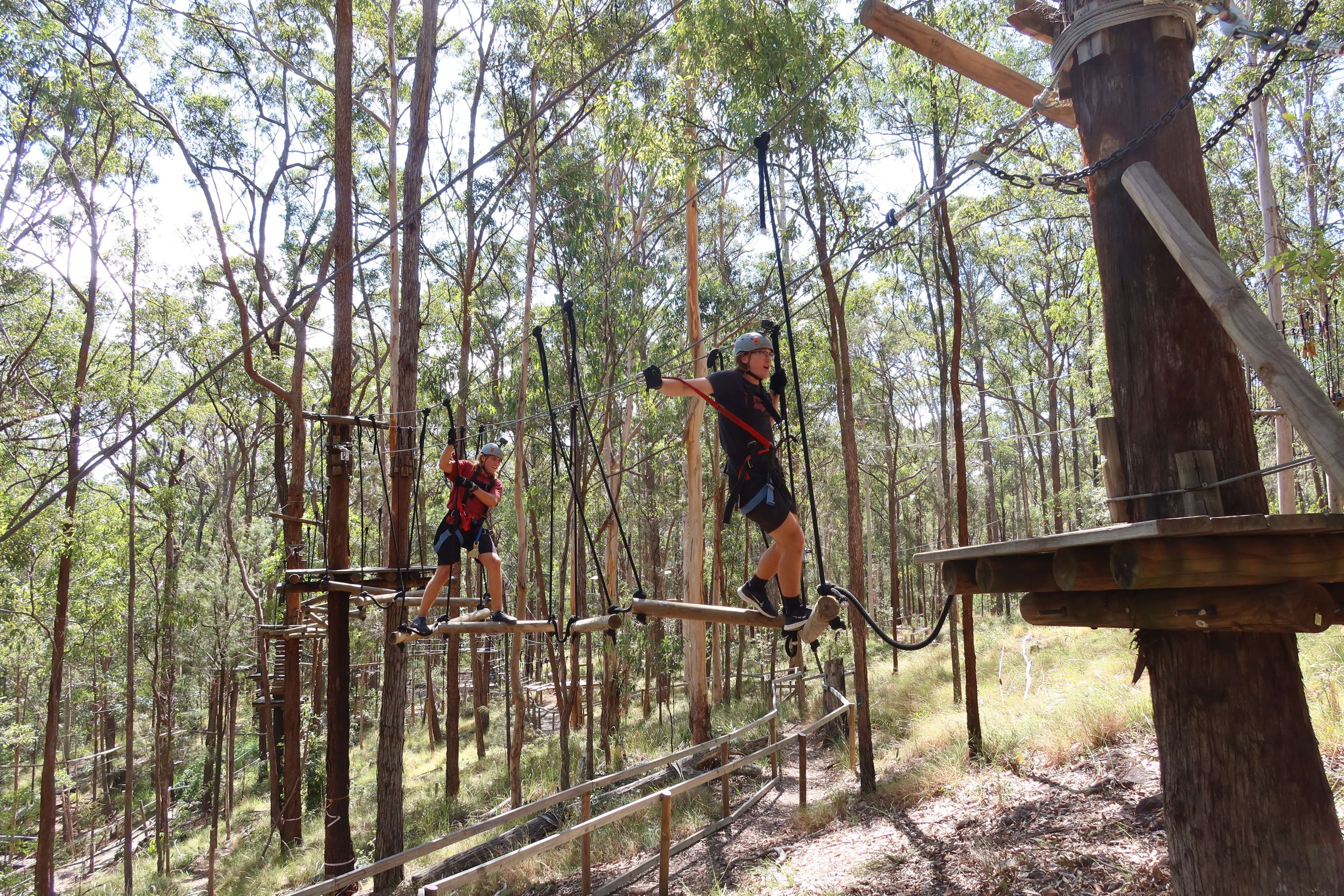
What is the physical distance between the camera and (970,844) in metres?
5.76

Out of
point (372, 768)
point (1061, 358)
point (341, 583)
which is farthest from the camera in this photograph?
point (1061, 358)

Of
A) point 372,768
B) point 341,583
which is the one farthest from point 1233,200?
point 372,768

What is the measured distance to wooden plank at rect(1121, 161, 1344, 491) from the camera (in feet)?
7.07

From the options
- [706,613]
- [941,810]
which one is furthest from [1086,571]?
[941,810]

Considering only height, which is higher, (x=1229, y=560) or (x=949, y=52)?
(x=949, y=52)

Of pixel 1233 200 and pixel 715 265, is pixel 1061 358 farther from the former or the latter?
pixel 715 265

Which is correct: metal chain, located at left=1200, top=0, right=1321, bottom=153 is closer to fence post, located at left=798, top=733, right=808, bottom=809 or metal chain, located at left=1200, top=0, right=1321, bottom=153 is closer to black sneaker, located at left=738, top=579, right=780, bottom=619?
black sneaker, located at left=738, top=579, right=780, bottom=619

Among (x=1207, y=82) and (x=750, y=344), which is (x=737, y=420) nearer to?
(x=750, y=344)

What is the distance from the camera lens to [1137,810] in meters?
5.21

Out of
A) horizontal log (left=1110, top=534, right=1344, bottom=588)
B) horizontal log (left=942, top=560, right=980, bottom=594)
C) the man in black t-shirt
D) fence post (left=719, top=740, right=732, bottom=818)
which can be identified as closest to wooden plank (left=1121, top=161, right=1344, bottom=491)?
horizontal log (left=1110, top=534, right=1344, bottom=588)

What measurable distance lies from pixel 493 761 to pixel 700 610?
14.2 meters

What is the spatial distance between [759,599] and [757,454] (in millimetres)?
916

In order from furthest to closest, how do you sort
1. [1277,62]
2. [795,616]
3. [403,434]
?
[403,434] → [795,616] → [1277,62]

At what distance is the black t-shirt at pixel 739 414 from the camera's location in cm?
390
